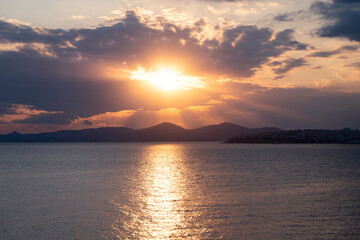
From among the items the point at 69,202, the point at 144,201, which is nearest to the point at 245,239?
the point at 144,201

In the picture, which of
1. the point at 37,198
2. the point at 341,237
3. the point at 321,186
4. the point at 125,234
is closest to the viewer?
the point at 341,237

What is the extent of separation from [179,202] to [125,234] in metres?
12.7

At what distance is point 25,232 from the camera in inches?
1009

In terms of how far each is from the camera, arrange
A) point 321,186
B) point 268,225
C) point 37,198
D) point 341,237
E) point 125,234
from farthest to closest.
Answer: point 321,186 < point 37,198 < point 268,225 < point 125,234 < point 341,237

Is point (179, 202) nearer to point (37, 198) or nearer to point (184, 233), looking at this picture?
point (184, 233)

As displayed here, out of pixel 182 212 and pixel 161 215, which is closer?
pixel 161 215

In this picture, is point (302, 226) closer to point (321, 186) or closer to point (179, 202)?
point (179, 202)

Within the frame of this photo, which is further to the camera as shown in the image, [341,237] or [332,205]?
[332,205]

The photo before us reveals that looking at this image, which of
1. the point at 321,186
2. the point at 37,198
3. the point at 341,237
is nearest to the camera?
the point at 341,237

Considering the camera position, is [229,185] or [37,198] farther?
[229,185]

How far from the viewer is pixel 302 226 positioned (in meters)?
26.2

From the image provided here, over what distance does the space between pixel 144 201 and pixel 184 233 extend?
14.0 metres

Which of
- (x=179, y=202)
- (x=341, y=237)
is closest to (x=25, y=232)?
(x=179, y=202)

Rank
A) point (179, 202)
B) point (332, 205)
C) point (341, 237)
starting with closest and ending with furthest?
point (341, 237) → point (332, 205) → point (179, 202)
